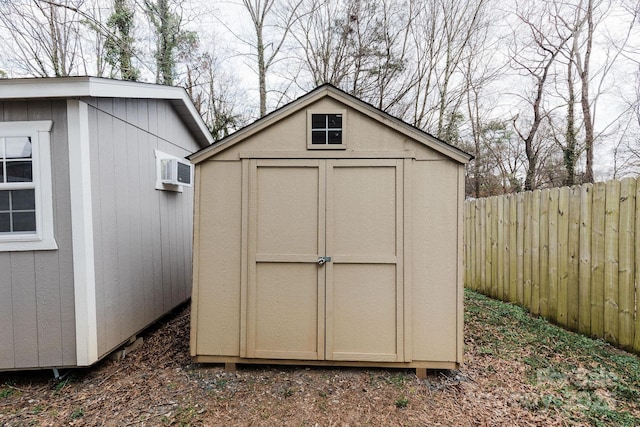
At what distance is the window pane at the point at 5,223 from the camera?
9.34 feet

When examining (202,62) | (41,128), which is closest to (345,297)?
(41,128)

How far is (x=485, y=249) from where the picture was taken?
520 cm

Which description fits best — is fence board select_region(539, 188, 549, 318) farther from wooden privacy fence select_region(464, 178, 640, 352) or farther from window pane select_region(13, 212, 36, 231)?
window pane select_region(13, 212, 36, 231)

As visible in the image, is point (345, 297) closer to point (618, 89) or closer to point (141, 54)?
point (141, 54)

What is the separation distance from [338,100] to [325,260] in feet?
5.28

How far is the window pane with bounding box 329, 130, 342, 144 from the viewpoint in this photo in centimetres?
295

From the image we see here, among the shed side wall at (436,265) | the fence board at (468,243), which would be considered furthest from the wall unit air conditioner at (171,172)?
the fence board at (468,243)

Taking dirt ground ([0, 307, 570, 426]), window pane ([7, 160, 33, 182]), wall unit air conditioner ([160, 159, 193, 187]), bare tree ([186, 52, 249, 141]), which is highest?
bare tree ([186, 52, 249, 141])

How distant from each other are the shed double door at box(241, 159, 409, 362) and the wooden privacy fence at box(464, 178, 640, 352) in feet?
7.62

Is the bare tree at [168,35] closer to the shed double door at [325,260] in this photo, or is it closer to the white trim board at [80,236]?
the white trim board at [80,236]

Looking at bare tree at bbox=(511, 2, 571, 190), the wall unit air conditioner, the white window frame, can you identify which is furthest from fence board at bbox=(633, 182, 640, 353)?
bare tree at bbox=(511, 2, 571, 190)

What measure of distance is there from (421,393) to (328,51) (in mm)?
9869

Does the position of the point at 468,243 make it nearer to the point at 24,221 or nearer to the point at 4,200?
the point at 24,221

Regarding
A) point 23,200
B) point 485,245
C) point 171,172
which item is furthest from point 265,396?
point 485,245
